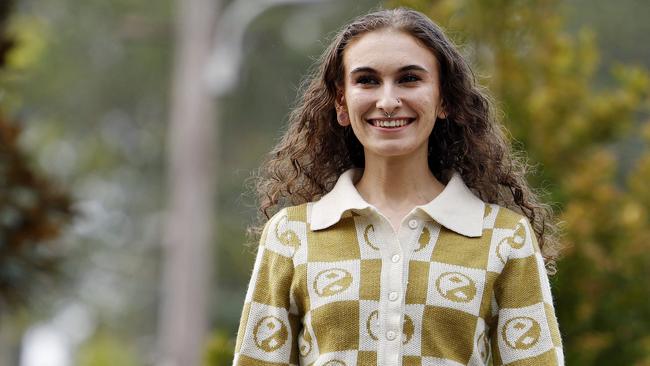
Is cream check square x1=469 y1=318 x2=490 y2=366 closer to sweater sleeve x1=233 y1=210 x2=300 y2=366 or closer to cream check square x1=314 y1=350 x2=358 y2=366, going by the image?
cream check square x1=314 y1=350 x2=358 y2=366

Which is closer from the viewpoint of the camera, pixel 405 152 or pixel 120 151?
pixel 405 152

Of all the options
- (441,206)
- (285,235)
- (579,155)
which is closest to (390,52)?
(441,206)

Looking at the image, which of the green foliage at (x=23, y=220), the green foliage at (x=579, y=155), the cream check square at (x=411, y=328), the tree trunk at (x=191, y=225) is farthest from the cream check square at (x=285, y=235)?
the tree trunk at (x=191, y=225)

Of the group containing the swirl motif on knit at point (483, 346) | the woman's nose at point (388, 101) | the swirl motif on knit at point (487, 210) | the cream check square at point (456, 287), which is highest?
the woman's nose at point (388, 101)

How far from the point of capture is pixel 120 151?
26609 millimetres

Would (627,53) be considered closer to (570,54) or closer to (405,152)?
(570,54)

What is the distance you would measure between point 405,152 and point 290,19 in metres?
20.1

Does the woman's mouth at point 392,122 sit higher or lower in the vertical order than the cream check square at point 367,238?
higher

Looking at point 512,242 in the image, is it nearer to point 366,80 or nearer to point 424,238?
point 424,238

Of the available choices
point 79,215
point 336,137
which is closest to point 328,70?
point 336,137

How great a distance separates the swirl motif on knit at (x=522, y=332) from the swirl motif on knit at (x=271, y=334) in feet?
1.80

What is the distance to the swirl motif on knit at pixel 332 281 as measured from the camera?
3.43 meters

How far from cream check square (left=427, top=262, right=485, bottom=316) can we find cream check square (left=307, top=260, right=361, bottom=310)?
0.19 m

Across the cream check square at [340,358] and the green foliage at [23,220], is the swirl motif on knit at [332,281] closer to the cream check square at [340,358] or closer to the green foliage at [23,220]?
the cream check square at [340,358]
